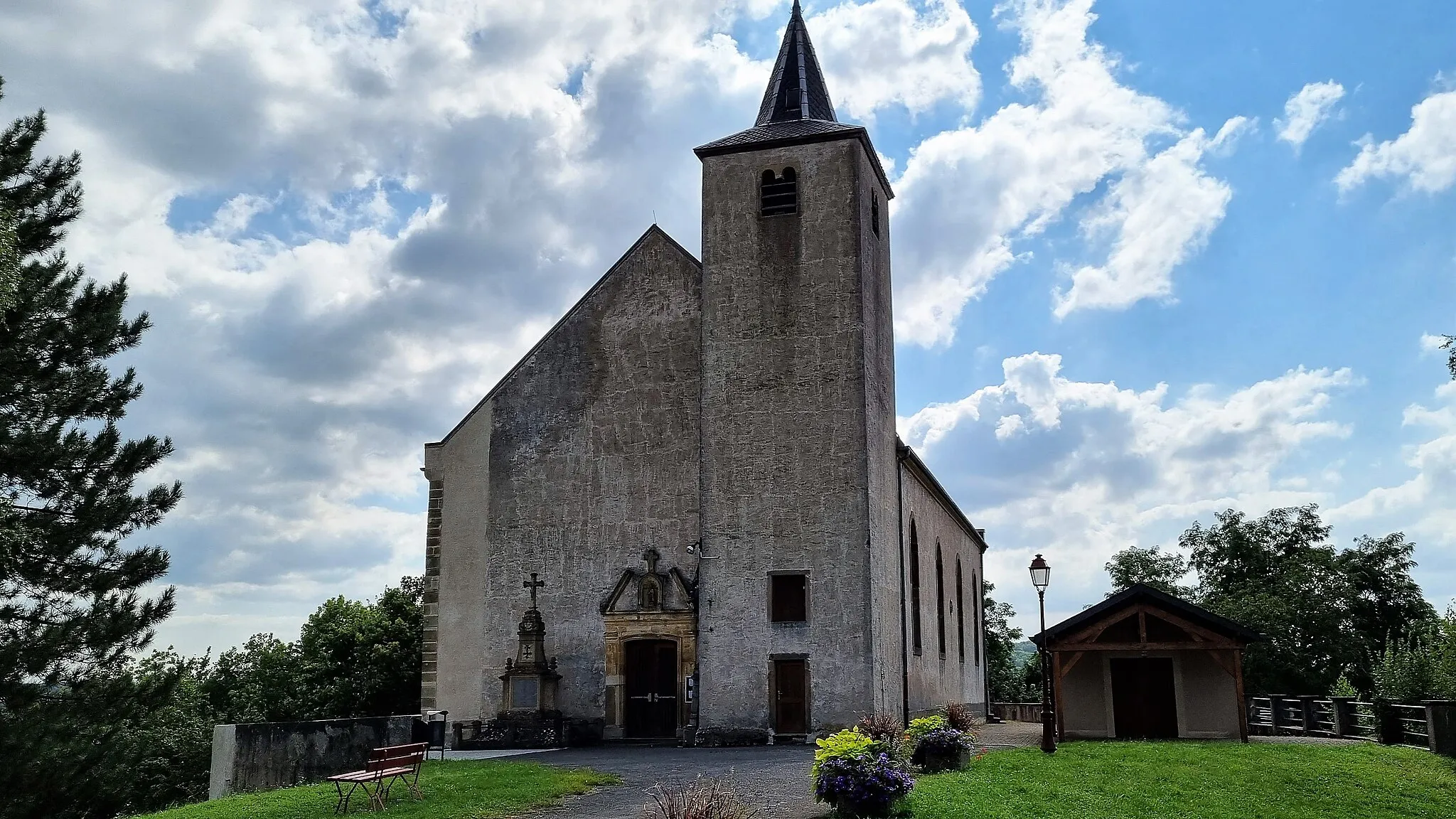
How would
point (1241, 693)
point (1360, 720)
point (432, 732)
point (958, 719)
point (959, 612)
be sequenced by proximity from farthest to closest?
point (959, 612) < point (1360, 720) < point (1241, 693) < point (958, 719) < point (432, 732)

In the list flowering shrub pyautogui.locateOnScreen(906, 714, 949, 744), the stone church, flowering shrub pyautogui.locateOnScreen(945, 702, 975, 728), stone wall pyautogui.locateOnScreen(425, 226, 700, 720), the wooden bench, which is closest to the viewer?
the wooden bench

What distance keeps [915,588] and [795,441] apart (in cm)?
789

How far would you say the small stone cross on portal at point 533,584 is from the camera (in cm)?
2709

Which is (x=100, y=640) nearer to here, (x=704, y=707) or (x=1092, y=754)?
(x=704, y=707)

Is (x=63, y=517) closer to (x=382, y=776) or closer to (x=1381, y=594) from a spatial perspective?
(x=382, y=776)

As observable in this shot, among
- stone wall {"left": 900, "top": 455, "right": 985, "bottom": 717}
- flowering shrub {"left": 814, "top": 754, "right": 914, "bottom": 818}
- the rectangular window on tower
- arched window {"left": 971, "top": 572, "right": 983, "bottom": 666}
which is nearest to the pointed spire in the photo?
stone wall {"left": 900, "top": 455, "right": 985, "bottom": 717}

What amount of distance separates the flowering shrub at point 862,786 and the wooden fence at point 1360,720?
1531cm

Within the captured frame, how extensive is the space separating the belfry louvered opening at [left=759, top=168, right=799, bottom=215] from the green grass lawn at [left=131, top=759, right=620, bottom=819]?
14.4 meters

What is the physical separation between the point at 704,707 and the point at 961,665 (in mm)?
17911

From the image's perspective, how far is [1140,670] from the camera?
27312 mm

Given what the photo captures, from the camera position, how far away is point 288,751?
1875cm

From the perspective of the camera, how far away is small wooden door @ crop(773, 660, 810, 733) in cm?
2495

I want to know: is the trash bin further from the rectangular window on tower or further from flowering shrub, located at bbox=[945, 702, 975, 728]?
flowering shrub, located at bbox=[945, 702, 975, 728]

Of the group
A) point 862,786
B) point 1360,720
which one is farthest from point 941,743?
point 1360,720
